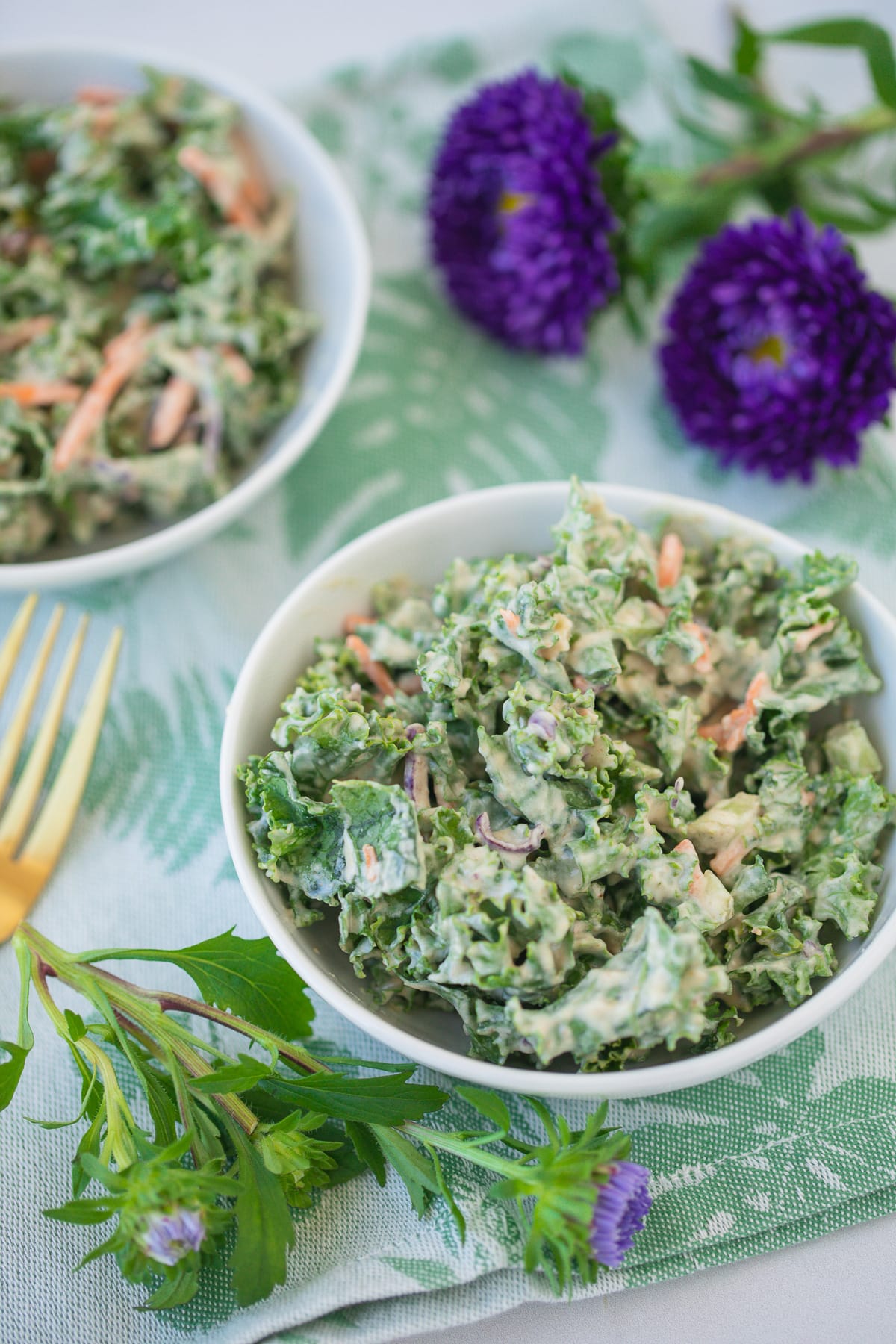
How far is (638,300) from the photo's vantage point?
1.83m

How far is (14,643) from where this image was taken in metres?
1.43

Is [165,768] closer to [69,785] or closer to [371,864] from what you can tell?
[69,785]

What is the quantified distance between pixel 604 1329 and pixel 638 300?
1.43 m

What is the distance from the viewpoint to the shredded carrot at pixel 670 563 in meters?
1.26

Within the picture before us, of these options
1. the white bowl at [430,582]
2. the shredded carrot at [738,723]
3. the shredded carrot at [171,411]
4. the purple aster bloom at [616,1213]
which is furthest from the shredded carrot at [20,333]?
the purple aster bloom at [616,1213]

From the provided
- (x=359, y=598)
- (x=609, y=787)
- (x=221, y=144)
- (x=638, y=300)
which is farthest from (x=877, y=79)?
(x=609, y=787)

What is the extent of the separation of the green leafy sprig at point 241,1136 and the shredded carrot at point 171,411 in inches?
25.3

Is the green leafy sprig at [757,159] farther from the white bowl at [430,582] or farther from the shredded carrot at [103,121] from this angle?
the shredded carrot at [103,121]

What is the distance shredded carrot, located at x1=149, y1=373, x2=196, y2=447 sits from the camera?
4.89 ft

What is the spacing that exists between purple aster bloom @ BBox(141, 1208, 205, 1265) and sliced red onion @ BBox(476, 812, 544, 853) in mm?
411

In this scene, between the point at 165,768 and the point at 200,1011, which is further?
the point at 165,768

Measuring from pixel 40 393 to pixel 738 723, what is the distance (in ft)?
3.14

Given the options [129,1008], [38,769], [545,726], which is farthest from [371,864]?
[38,769]

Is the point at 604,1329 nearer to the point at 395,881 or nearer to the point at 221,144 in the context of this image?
the point at 395,881
